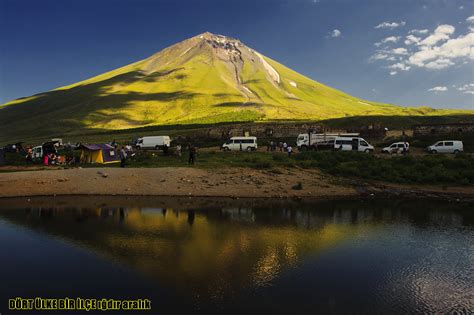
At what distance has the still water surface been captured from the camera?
11164 millimetres

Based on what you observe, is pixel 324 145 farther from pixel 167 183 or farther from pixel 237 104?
pixel 237 104

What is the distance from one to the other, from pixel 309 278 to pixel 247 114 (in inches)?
4958

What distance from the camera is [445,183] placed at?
32.6m

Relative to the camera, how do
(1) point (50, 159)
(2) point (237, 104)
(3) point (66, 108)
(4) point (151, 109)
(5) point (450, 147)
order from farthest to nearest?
(3) point (66, 108) < (2) point (237, 104) < (4) point (151, 109) < (5) point (450, 147) < (1) point (50, 159)

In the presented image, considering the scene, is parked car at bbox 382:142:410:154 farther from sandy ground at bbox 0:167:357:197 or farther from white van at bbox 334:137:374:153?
sandy ground at bbox 0:167:357:197

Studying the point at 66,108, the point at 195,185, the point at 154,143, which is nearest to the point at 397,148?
the point at 195,185

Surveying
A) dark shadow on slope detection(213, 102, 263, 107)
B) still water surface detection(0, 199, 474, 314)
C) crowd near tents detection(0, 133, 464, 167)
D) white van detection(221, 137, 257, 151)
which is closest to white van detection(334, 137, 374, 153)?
crowd near tents detection(0, 133, 464, 167)

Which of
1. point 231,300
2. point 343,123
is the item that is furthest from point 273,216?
point 343,123

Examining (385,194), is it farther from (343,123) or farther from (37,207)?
(343,123)

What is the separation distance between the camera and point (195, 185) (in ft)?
98.6

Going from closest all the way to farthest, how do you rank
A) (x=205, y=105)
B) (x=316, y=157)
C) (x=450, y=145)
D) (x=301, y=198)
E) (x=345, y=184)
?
(x=301, y=198) < (x=345, y=184) < (x=316, y=157) < (x=450, y=145) < (x=205, y=105)

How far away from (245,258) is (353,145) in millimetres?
37301

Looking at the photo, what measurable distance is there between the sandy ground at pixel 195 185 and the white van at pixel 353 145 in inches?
607

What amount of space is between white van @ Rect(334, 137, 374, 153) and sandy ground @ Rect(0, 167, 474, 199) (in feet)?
50.6
